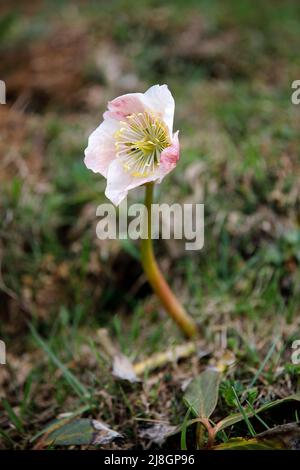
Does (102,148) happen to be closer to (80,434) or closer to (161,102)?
(161,102)

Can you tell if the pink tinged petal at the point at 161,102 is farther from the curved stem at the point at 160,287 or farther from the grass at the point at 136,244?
the grass at the point at 136,244

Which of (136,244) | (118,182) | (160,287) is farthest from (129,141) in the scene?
(136,244)

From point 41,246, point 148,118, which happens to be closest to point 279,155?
point 148,118

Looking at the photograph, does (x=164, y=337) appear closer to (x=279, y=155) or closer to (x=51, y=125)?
(x=279, y=155)

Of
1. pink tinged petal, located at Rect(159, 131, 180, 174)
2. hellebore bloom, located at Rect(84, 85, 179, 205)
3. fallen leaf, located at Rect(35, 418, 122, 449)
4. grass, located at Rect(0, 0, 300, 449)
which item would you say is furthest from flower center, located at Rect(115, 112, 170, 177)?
fallen leaf, located at Rect(35, 418, 122, 449)

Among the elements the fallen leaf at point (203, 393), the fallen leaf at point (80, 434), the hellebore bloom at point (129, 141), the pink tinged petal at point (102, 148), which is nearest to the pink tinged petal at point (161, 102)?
the hellebore bloom at point (129, 141)
